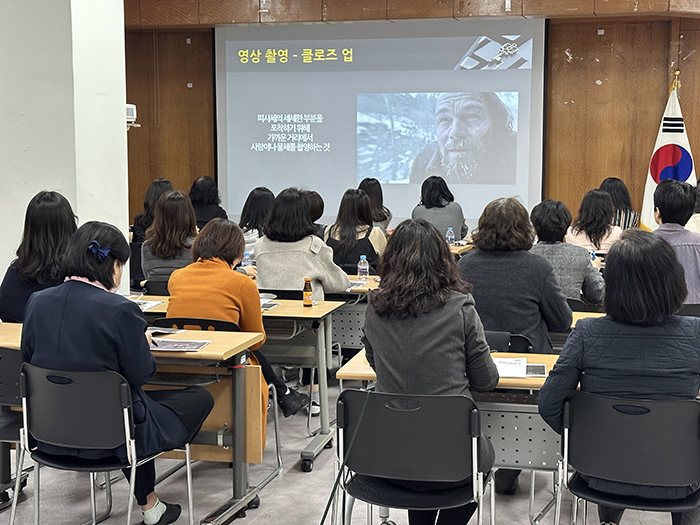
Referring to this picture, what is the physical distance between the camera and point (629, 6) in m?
7.79

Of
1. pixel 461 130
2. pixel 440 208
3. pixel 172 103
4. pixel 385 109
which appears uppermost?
pixel 172 103

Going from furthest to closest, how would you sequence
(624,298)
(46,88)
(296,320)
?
1. (46,88)
2. (296,320)
3. (624,298)

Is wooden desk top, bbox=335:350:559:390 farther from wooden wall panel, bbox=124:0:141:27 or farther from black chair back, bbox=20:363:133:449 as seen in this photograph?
wooden wall panel, bbox=124:0:141:27

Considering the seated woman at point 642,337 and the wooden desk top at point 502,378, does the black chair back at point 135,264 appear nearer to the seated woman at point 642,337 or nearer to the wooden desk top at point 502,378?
the wooden desk top at point 502,378

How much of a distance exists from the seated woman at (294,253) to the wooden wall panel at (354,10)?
4.55 meters

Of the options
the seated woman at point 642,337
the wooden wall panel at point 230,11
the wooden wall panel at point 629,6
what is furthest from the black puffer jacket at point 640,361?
the wooden wall panel at point 230,11

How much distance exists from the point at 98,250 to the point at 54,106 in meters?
2.02

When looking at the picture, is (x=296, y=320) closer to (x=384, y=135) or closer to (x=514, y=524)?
(x=514, y=524)

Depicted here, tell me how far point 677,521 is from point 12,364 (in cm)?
235

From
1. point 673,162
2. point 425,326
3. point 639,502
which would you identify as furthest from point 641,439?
point 673,162

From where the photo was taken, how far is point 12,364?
2.89 metres

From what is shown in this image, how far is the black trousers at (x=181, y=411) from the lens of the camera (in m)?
2.91

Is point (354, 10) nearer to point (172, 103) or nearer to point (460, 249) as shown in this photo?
point (172, 103)

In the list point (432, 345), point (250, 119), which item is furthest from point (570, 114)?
point (432, 345)
